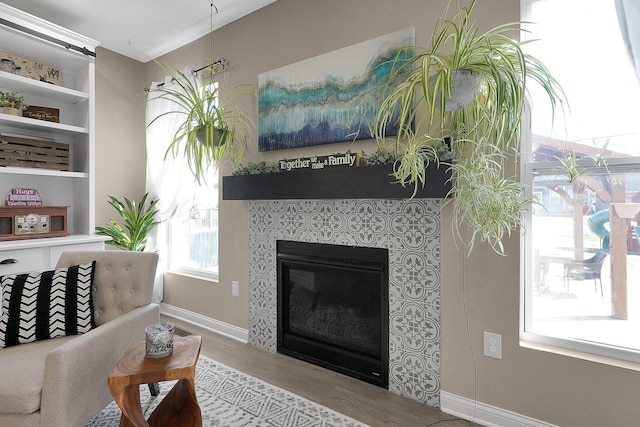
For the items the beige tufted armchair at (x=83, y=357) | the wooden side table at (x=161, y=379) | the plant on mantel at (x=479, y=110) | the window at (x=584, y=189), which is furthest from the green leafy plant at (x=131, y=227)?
the window at (x=584, y=189)

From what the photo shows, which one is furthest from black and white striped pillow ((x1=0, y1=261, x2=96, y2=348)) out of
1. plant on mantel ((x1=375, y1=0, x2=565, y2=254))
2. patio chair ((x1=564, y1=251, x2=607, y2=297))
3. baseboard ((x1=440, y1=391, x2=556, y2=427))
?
patio chair ((x1=564, y1=251, x2=607, y2=297))

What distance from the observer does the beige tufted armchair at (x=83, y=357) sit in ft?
4.59

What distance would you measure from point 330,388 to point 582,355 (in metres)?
1.39

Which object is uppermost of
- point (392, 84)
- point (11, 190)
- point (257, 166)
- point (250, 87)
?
point (250, 87)

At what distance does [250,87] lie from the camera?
2.90m

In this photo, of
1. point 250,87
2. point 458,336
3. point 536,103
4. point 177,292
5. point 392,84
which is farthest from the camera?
point 177,292

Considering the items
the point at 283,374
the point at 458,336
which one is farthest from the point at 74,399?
the point at 458,336

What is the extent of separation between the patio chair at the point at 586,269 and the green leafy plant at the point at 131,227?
3398 millimetres

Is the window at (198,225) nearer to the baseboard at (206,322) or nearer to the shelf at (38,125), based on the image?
the baseboard at (206,322)

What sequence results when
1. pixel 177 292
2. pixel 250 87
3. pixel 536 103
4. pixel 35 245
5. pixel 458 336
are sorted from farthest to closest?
1. pixel 177 292
2. pixel 250 87
3. pixel 35 245
4. pixel 458 336
5. pixel 536 103

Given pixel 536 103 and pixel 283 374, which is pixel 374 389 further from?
pixel 536 103

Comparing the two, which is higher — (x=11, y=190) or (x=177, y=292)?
(x=11, y=190)

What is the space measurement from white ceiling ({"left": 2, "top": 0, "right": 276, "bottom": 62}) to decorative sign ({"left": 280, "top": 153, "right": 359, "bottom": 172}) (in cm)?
139

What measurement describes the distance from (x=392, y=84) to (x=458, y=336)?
1535 mm
